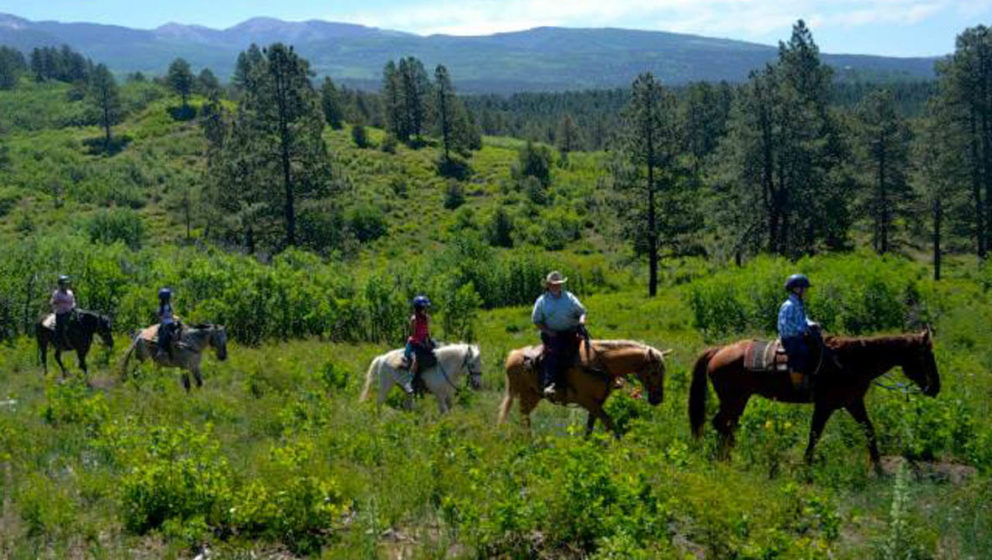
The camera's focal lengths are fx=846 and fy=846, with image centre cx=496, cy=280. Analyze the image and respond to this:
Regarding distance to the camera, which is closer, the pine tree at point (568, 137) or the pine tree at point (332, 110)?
the pine tree at point (332, 110)

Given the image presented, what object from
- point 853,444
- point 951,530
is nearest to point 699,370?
point 853,444

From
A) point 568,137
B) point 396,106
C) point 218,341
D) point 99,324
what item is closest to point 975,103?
point 218,341

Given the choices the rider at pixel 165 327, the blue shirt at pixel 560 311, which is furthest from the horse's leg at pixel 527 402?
the rider at pixel 165 327

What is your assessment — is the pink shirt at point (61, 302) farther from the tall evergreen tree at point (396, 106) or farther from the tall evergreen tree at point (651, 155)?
the tall evergreen tree at point (396, 106)

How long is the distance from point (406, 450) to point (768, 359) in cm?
509

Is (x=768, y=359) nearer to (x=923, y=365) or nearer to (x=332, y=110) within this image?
(x=923, y=365)

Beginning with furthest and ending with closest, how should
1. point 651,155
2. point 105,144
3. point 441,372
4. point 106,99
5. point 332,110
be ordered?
point 332,110, point 106,99, point 105,144, point 651,155, point 441,372

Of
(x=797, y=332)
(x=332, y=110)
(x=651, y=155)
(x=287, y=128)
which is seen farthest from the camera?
(x=332, y=110)

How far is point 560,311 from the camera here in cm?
1248

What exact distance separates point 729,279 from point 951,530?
22.2 m

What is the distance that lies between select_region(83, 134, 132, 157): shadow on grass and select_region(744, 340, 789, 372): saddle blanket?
89441 mm

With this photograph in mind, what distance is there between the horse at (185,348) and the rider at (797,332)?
11.4 meters

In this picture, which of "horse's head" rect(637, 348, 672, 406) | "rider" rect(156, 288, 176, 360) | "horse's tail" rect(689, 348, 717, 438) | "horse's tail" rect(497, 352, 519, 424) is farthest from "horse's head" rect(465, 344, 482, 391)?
"rider" rect(156, 288, 176, 360)

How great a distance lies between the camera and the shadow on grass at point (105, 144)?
8981cm
